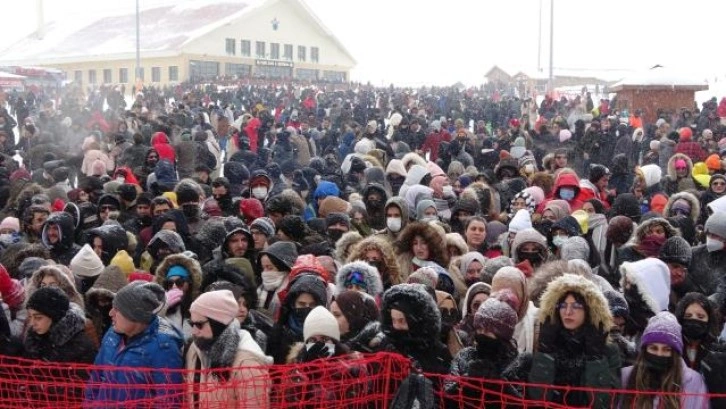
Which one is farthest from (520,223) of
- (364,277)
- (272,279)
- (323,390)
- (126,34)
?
(126,34)

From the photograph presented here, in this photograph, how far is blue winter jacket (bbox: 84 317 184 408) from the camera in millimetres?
3557

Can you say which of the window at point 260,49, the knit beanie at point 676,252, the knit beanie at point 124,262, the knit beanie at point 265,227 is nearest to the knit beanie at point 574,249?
the knit beanie at point 676,252

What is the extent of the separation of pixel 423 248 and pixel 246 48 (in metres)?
47.5

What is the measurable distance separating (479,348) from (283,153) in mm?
11126

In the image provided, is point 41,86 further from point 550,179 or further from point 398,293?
point 398,293

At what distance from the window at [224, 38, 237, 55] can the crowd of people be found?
130 feet

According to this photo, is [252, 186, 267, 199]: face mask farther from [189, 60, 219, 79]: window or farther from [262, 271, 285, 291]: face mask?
[189, 60, 219, 79]: window

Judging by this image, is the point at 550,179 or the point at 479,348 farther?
the point at 550,179

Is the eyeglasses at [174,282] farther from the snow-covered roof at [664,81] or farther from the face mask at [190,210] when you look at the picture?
the snow-covered roof at [664,81]

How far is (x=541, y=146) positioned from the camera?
15.5 m

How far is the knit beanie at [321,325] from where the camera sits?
3764 mm

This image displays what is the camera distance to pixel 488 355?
3.58 m

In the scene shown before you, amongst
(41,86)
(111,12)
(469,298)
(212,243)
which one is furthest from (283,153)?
(111,12)

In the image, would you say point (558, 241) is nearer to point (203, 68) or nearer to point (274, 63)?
point (203, 68)
